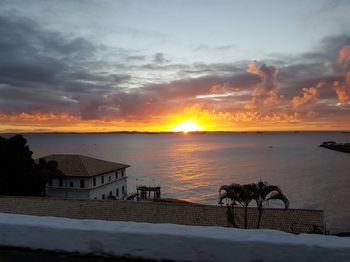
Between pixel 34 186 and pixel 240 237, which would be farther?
pixel 34 186

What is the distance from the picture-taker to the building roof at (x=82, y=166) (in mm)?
43375

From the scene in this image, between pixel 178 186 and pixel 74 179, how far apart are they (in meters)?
34.5

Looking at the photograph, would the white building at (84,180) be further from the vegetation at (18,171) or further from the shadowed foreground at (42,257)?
the shadowed foreground at (42,257)

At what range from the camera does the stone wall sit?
2494 centimetres

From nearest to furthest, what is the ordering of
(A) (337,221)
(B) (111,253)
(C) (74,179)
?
(B) (111,253), (C) (74,179), (A) (337,221)

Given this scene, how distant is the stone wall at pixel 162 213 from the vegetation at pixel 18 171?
7.95 m

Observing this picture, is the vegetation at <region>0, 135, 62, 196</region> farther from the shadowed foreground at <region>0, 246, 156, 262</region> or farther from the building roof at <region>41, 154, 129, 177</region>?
the shadowed foreground at <region>0, 246, 156, 262</region>

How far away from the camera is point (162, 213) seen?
87.2ft

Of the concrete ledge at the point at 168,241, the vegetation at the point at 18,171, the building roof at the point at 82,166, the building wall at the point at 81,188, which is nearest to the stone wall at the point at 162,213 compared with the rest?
the vegetation at the point at 18,171

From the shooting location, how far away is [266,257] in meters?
3.41

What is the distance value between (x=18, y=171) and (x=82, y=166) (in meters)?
8.84

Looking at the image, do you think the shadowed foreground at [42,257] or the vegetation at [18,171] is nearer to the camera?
the shadowed foreground at [42,257]

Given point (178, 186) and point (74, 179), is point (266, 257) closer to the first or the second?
point (74, 179)

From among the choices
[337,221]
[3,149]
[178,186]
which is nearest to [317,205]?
[337,221]
